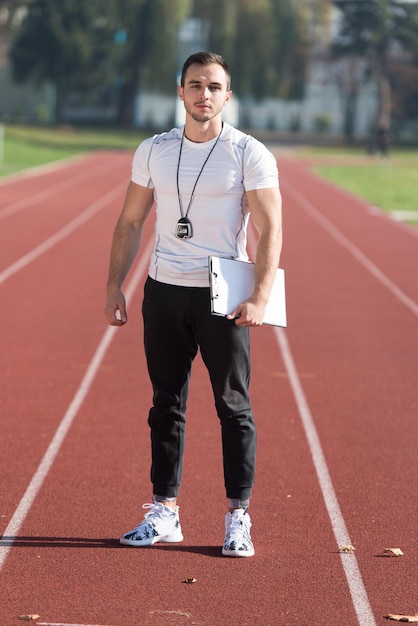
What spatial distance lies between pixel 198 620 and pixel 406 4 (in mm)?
72347

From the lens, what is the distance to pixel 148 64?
70.1 meters

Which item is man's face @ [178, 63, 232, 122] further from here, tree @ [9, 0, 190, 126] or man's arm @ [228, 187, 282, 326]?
tree @ [9, 0, 190, 126]

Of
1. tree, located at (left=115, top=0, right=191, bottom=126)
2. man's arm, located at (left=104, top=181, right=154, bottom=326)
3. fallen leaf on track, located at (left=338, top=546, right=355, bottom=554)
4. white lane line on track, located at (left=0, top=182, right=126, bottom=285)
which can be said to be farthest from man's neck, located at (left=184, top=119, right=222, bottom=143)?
tree, located at (left=115, top=0, right=191, bottom=126)

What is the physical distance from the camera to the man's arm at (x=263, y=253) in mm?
4348

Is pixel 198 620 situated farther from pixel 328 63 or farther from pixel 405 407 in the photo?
pixel 328 63

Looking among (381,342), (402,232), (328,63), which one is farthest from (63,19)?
(381,342)

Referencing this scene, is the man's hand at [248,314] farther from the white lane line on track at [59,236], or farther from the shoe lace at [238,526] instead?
the white lane line on track at [59,236]

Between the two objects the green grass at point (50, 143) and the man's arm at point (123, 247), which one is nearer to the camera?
the man's arm at point (123, 247)

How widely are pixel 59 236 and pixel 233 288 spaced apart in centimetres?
1388

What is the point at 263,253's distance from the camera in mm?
4379

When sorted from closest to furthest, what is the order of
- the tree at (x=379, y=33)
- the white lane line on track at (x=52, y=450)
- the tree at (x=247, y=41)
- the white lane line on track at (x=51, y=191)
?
the white lane line on track at (x=52, y=450) < the white lane line on track at (x=51, y=191) < the tree at (x=247, y=41) < the tree at (x=379, y=33)

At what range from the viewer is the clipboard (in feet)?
14.1

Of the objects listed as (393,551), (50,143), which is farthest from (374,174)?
(393,551)

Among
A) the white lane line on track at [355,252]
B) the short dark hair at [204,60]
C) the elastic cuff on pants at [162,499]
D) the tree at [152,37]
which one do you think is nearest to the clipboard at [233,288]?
the short dark hair at [204,60]
